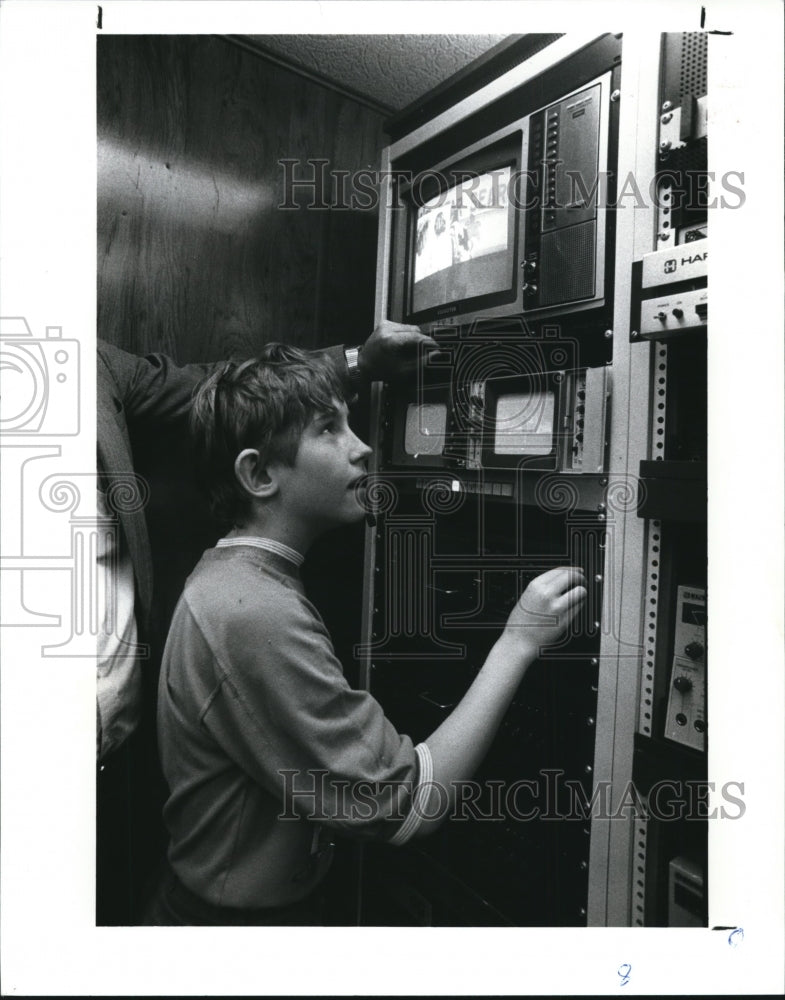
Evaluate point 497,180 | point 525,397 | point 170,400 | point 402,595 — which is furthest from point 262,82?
point 402,595

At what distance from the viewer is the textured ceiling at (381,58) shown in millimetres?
1281

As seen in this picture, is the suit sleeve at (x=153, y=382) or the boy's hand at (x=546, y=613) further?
the suit sleeve at (x=153, y=382)

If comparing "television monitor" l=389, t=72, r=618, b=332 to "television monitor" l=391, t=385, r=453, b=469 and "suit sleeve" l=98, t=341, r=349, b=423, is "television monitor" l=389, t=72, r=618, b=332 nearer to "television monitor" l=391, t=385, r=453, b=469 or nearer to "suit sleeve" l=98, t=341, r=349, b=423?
"television monitor" l=391, t=385, r=453, b=469

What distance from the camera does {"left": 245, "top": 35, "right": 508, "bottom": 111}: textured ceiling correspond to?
1281 mm

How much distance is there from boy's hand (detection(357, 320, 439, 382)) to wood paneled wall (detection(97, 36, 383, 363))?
0.88ft

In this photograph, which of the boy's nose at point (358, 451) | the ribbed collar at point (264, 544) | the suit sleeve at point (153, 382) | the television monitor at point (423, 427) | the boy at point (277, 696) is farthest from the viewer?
the television monitor at point (423, 427)

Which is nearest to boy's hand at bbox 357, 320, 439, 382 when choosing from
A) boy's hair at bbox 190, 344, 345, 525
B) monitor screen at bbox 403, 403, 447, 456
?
monitor screen at bbox 403, 403, 447, 456

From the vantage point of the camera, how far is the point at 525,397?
110 cm

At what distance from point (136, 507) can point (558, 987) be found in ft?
3.34

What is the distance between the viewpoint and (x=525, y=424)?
110 cm

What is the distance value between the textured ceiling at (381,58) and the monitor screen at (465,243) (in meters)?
0.33

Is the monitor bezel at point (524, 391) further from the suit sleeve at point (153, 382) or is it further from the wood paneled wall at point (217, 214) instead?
the wood paneled wall at point (217, 214)

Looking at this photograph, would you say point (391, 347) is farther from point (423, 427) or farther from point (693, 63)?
point (693, 63)

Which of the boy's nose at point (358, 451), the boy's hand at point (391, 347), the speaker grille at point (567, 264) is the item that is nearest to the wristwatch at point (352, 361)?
the boy's hand at point (391, 347)
